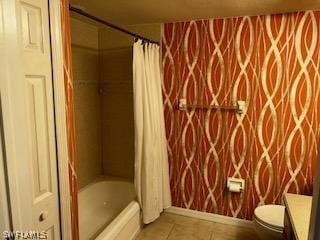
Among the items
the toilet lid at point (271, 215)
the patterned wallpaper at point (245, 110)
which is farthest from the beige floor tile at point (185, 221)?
the toilet lid at point (271, 215)

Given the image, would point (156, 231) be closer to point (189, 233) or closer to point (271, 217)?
point (189, 233)

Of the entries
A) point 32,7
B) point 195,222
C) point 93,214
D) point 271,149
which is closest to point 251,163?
point 271,149

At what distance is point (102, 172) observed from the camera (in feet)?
10.8

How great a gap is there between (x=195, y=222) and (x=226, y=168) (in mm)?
698

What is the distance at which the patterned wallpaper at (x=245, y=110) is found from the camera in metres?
2.35

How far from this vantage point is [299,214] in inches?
58.3

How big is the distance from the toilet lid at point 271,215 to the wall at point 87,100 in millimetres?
1911

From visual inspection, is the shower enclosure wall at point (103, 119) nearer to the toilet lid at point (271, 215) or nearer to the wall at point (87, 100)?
the wall at point (87, 100)

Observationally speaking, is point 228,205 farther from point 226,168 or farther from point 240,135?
point 240,135

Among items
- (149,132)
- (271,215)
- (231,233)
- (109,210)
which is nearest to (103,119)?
(149,132)

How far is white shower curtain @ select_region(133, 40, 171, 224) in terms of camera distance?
2.34 m

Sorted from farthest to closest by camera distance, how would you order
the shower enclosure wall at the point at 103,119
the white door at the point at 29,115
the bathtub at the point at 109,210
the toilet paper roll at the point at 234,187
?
the shower enclosure wall at the point at 103,119 < the toilet paper roll at the point at 234,187 < the bathtub at the point at 109,210 < the white door at the point at 29,115

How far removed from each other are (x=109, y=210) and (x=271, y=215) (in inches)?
68.8

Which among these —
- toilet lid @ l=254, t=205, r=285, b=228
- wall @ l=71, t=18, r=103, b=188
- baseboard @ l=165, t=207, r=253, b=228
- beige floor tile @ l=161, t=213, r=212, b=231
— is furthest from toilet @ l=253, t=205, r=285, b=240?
wall @ l=71, t=18, r=103, b=188
